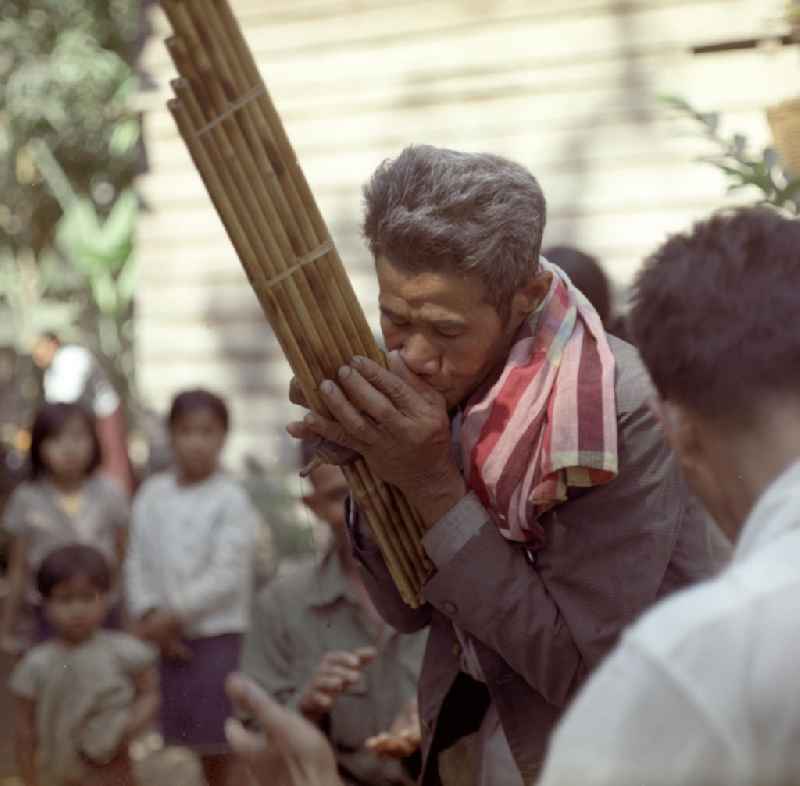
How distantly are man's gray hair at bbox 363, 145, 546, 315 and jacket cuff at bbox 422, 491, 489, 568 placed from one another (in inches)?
12.1

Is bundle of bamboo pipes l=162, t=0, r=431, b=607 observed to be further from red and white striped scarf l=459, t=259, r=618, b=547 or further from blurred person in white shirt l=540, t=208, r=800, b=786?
blurred person in white shirt l=540, t=208, r=800, b=786

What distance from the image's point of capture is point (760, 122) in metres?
7.07

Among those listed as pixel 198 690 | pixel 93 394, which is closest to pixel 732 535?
pixel 198 690

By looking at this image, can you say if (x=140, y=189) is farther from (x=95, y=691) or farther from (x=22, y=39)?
(x=22, y=39)

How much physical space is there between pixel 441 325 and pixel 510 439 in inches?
7.9

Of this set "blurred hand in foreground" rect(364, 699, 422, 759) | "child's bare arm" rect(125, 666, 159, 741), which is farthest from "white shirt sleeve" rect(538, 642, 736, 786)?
"child's bare arm" rect(125, 666, 159, 741)

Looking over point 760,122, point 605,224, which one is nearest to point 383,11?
point 605,224

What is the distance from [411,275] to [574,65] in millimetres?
5658

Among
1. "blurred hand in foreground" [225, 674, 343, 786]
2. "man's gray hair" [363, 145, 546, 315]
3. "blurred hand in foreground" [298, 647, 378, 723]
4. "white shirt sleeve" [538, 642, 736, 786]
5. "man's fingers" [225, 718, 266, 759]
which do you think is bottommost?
"blurred hand in foreground" [298, 647, 378, 723]

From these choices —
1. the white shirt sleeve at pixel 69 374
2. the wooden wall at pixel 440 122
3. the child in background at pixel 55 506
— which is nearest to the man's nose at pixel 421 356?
the child in background at pixel 55 506

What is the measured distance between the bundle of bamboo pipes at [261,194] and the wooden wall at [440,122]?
16.4 feet

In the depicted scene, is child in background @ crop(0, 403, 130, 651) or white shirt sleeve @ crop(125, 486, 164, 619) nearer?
white shirt sleeve @ crop(125, 486, 164, 619)

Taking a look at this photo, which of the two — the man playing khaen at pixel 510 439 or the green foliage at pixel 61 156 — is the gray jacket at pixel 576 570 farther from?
the green foliage at pixel 61 156

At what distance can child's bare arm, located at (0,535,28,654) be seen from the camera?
6488mm
